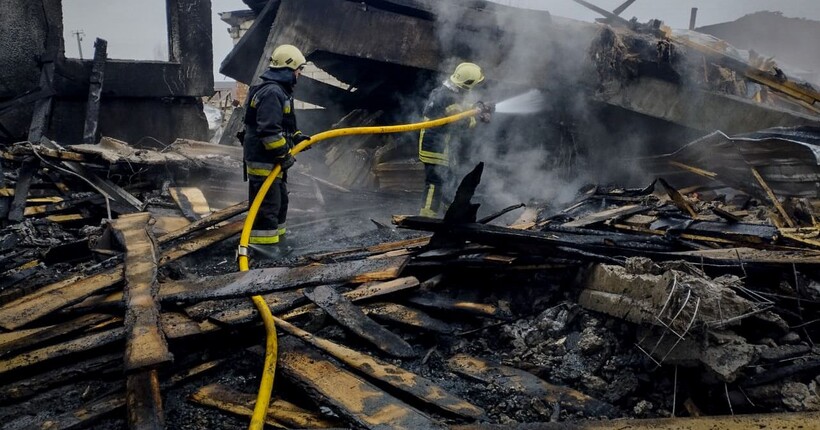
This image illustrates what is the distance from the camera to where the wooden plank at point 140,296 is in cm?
283

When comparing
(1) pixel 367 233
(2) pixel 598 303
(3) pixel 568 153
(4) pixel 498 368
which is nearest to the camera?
(4) pixel 498 368

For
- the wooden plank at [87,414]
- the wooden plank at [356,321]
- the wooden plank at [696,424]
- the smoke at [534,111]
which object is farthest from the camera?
the smoke at [534,111]

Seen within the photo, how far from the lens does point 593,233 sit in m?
4.71

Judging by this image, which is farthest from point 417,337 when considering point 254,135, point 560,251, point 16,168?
point 16,168

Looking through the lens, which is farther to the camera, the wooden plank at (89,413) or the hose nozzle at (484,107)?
the hose nozzle at (484,107)

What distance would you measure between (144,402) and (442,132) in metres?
4.84

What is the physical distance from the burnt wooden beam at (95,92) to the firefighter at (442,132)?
560cm

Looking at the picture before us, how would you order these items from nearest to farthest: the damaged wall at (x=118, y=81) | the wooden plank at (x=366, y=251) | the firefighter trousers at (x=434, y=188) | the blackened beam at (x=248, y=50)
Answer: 1. the wooden plank at (x=366, y=251)
2. the firefighter trousers at (x=434, y=188)
3. the damaged wall at (x=118, y=81)
4. the blackened beam at (x=248, y=50)

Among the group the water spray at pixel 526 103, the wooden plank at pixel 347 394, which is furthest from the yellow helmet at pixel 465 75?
the wooden plank at pixel 347 394

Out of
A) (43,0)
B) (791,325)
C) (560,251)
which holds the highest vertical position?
(43,0)

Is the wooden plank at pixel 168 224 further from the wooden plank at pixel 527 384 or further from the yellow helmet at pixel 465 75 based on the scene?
the wooden plank at pixel 527 384

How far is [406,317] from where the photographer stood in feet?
12.2

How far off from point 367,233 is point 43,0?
6348mm

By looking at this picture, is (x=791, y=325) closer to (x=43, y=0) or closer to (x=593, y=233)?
(x=593, y=233)
